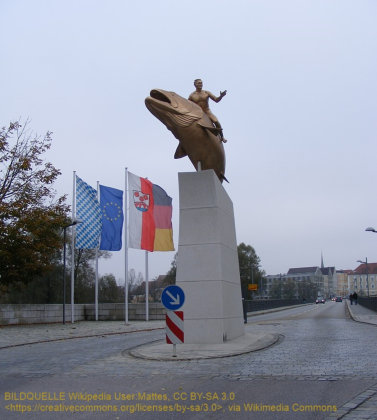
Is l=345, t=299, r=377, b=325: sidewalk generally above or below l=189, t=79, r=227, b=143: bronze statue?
below

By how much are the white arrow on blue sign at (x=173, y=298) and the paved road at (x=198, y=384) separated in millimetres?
1283

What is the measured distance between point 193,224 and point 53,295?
40.9m

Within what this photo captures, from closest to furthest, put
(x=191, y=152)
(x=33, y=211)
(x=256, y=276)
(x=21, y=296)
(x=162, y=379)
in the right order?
(x=162, y=379), (x=191, y=152), (x=33, y=211), (x=21, y=296), (x=256, y=276)

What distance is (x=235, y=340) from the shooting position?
1518 centimetres

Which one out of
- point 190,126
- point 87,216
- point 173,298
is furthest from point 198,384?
point 87,216

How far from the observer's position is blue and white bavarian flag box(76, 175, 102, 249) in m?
27.6

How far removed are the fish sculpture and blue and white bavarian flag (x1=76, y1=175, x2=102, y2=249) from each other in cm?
1300

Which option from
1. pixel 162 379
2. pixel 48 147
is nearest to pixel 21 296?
pixel 48 147

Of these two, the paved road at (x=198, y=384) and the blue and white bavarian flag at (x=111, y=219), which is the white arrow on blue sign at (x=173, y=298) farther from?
the blue and white bavarian flag at (x=111, y=219)

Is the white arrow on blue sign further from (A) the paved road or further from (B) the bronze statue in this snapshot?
(B) the bronze statue

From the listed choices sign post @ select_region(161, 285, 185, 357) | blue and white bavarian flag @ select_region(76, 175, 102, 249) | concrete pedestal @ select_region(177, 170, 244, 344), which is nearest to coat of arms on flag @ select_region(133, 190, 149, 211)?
blue and white bavarian flag @ select_region(76, 175, 102, 249)

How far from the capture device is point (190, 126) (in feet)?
49.8

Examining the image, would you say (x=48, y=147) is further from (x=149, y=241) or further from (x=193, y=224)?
(x=193, y=224)

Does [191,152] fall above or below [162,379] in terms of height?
above
